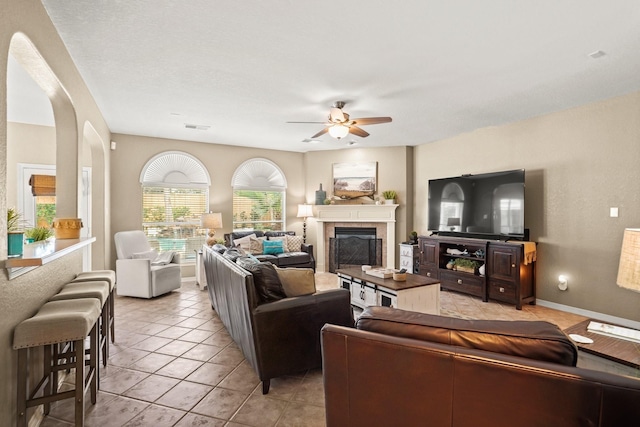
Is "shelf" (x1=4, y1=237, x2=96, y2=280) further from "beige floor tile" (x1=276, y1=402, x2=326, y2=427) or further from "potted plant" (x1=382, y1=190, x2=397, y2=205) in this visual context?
"potted plant" (x1=382, y1=190, x2=397, y2=205)

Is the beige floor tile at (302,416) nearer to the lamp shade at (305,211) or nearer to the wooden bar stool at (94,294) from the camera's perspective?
the wooden bar stool at (94,294)

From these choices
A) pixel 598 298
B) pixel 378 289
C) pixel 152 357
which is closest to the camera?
pixel 152 357

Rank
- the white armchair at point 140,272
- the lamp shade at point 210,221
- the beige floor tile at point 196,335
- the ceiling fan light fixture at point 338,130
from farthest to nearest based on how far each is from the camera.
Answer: the lamp shade at point 210,221, the white armchair at point 140,272, the ceiling fan light fixture at point 338,130, the beige floor tile at point 196,335

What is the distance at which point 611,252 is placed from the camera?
3.94 m


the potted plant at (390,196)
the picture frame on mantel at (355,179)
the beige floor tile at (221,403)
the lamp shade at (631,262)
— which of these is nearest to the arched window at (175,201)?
the picture frame on mantel at (355,179)

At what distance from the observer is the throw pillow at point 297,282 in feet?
8.68

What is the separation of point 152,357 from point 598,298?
205 inches

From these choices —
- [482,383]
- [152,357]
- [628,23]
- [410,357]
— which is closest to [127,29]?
[152,357]

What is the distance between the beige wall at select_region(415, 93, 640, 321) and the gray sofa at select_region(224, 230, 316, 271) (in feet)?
12.2

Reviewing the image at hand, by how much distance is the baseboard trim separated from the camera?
3764mm

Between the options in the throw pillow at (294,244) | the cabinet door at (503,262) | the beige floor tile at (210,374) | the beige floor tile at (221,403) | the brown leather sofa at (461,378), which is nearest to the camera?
the brown leather sofa at (461,378)

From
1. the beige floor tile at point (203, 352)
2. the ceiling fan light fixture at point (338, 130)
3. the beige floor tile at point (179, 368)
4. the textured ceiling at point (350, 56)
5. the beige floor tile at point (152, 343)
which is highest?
the textured ceiling at point (350, 56)

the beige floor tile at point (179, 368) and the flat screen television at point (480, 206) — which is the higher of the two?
the flat screen television at point (480, 206)

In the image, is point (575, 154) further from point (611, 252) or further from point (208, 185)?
point (208, 185)
